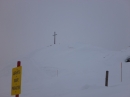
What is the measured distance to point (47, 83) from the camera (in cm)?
670

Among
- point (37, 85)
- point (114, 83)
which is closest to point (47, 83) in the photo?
point (37, 85)

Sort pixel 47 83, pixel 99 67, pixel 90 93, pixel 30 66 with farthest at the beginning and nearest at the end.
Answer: pixel 30 66 < pixel 47 83 < pixel 99 67 < pixel 90 93

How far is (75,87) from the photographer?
574cm

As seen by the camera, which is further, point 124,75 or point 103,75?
point 103,75

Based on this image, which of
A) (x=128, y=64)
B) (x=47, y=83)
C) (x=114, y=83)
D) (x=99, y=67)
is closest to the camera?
(x=114, y=83)

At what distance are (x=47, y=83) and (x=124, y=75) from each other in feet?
7.54

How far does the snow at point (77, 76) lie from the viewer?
16.8 ft

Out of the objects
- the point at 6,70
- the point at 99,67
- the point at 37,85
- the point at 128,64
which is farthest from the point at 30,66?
the point at 128,64

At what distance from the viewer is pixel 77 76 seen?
654 centimetres

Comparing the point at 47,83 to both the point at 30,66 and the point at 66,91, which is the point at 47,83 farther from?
the point at 30,66

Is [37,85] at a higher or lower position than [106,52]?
lower

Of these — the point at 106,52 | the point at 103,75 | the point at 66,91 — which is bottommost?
the point at 66,91

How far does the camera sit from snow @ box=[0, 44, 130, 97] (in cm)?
512

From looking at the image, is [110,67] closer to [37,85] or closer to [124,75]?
[124,75]
